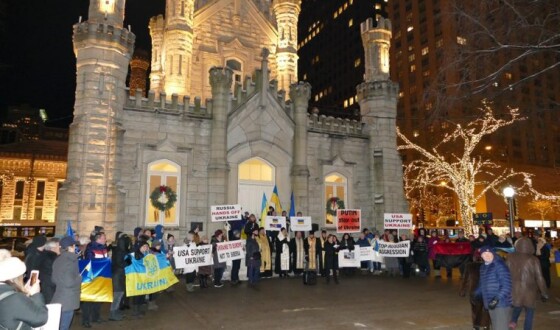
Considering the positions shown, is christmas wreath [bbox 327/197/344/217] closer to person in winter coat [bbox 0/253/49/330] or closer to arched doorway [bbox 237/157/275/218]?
arched doorway [bbox 237/157/275/218]

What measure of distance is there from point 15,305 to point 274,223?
518 inches

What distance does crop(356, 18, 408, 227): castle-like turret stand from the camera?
22016 mm

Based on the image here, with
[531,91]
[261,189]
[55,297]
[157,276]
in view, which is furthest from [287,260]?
[531,91]

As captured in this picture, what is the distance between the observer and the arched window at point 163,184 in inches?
698

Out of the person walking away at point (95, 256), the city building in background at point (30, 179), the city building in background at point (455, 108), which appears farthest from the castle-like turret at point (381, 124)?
the city building in background at point (30, 179)

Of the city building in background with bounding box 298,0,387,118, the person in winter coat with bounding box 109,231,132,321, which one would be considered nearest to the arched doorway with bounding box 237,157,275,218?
the person in winter coat with bounding box 109,231,132,321

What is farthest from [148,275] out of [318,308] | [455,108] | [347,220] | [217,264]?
[455,108]

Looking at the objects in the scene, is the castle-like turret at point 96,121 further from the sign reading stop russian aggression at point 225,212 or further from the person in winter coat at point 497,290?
the person in winter coat at point 497,290

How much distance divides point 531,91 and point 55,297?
98.1 m

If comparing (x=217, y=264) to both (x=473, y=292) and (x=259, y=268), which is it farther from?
(x=473, y=292)

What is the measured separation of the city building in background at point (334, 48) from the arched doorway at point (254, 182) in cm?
8218

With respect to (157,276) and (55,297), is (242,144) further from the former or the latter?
(55,297)

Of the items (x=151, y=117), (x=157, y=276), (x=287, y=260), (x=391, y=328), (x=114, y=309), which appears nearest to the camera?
(x=391, y=328)

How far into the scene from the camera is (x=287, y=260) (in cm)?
1594
